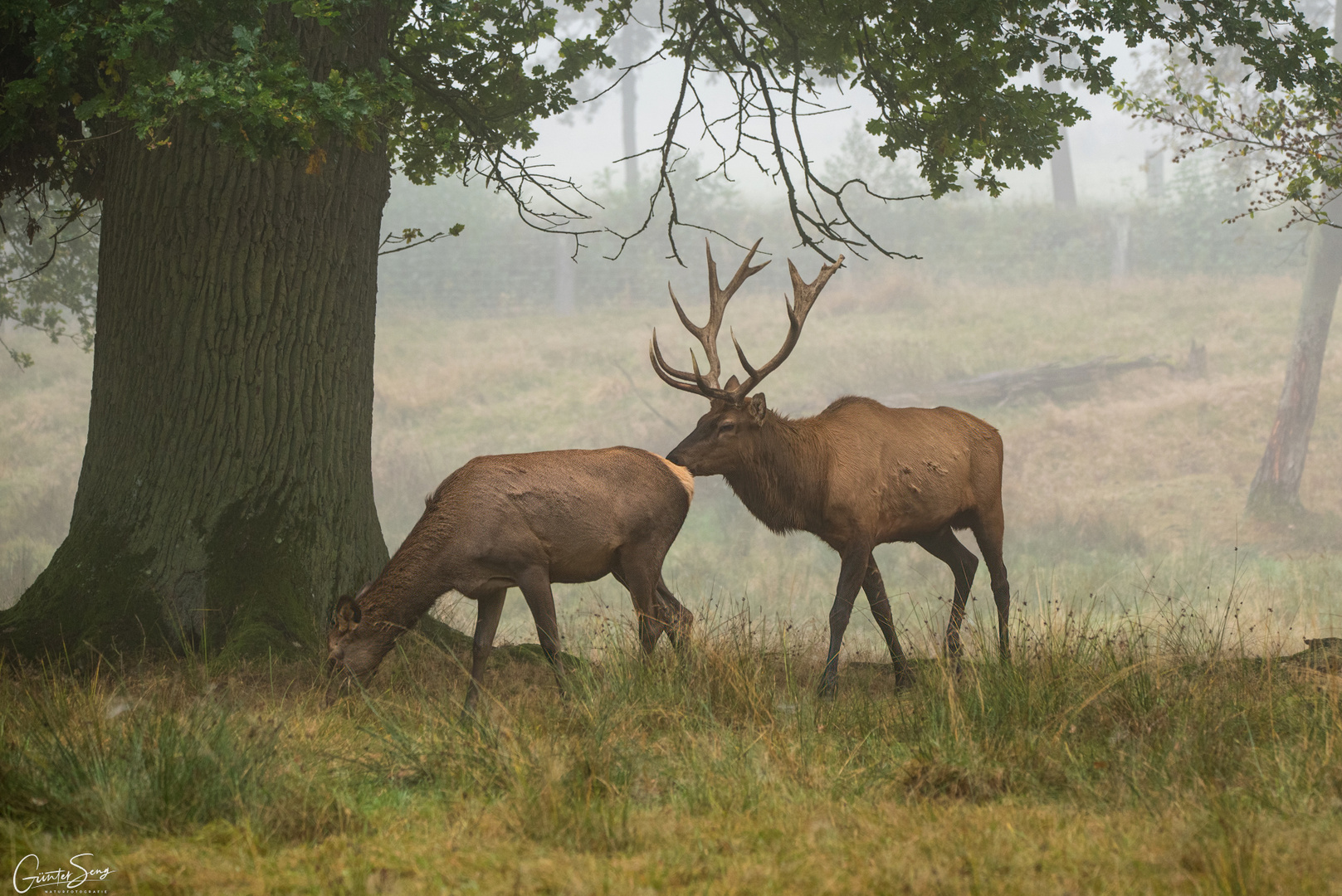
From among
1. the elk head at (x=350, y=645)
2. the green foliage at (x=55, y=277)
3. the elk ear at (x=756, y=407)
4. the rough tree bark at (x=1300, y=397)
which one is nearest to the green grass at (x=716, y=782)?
the elk head at (x=350, y=645)

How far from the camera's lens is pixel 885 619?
7.14m

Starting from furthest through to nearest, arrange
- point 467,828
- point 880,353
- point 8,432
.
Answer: point 880,353, point 8,432, point 467,828

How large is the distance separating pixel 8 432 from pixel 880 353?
20091 millimetres

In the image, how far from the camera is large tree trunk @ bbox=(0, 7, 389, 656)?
6.45 meters

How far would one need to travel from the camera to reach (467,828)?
12.4ft

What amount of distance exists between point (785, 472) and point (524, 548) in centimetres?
190

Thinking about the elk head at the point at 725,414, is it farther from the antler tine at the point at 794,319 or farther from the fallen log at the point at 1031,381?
the fallen log at the point at 1031,381

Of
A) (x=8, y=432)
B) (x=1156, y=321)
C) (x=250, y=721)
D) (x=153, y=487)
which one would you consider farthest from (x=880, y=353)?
(x=250, y=721)

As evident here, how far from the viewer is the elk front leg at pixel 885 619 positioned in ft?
22.4

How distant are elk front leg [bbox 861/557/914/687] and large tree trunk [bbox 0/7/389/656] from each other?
3198 mm

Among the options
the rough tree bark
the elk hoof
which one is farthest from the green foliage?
the rough tree bark

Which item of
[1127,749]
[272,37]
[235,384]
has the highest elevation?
[272,37]

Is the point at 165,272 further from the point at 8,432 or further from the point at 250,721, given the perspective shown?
the point at 8,432

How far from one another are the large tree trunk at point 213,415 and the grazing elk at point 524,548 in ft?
2.80
